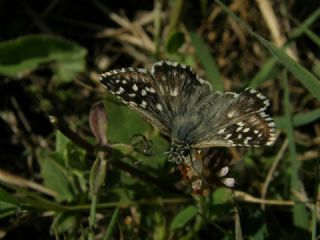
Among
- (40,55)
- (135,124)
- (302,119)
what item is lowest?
(135,124)

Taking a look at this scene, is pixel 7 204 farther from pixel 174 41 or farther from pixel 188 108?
pixel 174 41

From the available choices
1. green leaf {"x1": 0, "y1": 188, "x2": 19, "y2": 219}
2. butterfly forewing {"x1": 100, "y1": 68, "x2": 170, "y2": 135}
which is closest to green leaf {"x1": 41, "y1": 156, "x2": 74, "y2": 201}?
green leaf {"x1": 0, "y1": 188, "x2": 19, "y2": 219}

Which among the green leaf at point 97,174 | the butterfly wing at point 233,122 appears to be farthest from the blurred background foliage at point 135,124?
the butterfly wing at point 233,122

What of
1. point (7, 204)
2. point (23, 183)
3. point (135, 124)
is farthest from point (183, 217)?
point (23, 183)

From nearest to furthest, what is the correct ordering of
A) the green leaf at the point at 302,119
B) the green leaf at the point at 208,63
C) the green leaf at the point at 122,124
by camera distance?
the green leaf at the point at 122,124, the green leaf at the point at 302,119, the green leaf at the point at 208,63

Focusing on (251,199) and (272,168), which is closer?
(251,199)

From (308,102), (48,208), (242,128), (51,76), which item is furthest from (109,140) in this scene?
(308,102)

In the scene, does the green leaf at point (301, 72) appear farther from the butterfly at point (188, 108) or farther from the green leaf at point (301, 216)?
the green leaf at point (301, 216)

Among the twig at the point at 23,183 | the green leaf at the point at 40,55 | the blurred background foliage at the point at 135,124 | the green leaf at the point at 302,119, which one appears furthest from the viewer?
the green leaf at the point at 40,55
